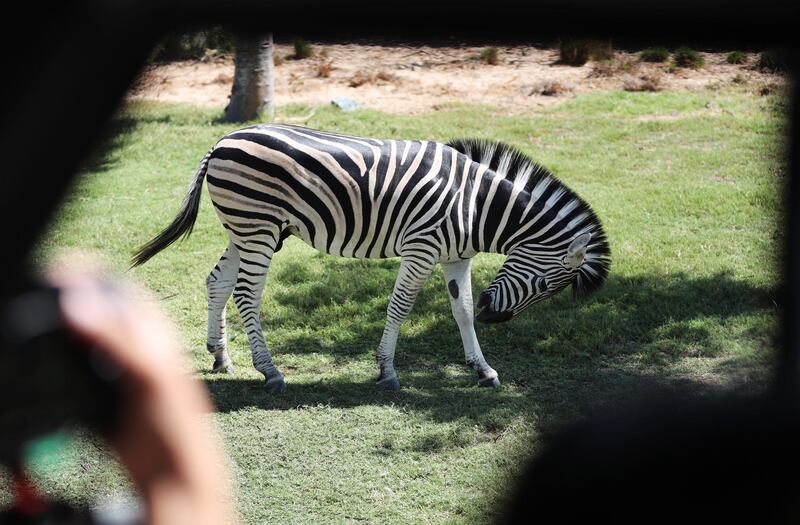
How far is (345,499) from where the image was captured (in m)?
5.40

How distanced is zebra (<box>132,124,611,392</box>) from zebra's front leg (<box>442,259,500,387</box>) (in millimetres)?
11

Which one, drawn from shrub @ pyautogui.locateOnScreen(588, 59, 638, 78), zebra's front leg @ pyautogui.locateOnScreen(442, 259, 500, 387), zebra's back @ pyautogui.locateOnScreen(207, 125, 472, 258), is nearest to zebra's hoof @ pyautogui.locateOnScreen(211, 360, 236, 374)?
zebra's back @ pyautogui.locateOnScreen(207, 125, 472, 258)

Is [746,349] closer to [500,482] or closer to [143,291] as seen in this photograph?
[500,482]

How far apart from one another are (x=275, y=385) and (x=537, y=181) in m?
2.78

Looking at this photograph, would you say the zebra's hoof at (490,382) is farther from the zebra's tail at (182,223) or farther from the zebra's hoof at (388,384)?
the zebra's tail at (182,223)

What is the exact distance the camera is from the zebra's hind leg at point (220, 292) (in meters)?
7.31

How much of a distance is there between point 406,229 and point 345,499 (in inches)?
96.7

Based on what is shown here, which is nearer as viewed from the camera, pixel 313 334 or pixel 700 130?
pixel 313 334

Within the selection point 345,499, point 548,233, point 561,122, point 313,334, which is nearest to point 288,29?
point 345,499

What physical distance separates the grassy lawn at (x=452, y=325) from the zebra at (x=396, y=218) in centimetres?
53

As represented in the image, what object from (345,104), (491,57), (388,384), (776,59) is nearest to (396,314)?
Result: (388,384)

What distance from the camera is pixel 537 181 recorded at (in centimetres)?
723

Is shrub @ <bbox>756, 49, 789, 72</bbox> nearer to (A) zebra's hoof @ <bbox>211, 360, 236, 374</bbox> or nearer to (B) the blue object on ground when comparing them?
(A) zebra's hoof @ <bbox>211, 360, 236, 374</bbox>

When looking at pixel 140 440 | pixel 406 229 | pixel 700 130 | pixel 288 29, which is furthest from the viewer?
pixel 700 130
